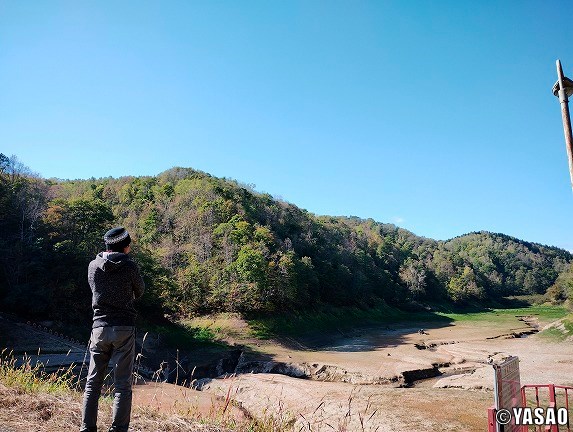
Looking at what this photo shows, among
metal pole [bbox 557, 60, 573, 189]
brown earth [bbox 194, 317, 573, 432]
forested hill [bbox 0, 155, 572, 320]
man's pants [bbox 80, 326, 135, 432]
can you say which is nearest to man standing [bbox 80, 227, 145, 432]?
man's pants [bbox 80, 326, 135, 432]

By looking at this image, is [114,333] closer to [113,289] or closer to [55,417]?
[113,289]

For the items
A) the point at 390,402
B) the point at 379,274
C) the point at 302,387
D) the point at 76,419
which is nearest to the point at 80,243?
the point at 302,387

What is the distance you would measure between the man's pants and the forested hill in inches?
900

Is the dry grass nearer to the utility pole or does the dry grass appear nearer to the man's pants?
the man's pants

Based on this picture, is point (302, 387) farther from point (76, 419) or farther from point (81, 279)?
point (81, 279)

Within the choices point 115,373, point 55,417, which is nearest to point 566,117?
point 115,373

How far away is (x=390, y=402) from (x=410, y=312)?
5603 centimetres

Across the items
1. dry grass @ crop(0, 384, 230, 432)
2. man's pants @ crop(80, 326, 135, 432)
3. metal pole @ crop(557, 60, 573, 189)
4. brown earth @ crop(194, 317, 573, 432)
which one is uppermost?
metal pole @ crop(557, 60, 573, 189)

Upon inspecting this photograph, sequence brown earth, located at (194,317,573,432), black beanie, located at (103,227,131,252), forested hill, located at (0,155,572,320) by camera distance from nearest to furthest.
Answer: black beanie, located at (103,227,131,252) → brown earth, located at (194,317,573,432) → forested hill, located at (0,155,572,320)

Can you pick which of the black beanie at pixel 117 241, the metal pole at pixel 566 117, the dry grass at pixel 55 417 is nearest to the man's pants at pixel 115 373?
the dry grass at pixel 55 417

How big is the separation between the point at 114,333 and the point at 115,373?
14.1 inches

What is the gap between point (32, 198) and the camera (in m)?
28.1

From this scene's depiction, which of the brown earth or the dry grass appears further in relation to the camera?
the brown earth

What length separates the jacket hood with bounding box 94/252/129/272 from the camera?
3.37 metres
